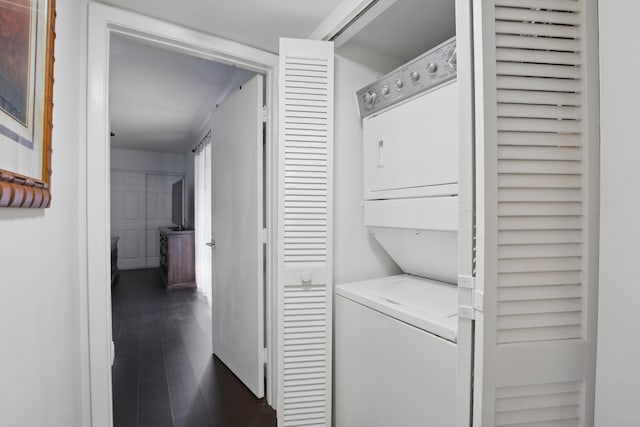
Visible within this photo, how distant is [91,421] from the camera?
4.71ft

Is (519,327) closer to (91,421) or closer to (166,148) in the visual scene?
(91,421)

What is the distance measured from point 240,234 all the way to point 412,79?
1575mm

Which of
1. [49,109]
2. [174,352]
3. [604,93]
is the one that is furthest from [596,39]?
[174,352]

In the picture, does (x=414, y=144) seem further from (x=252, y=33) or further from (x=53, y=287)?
(x=53, y=287)

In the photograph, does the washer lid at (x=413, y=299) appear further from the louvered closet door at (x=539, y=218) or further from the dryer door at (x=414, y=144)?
the dryer door at (x=414, y=144)

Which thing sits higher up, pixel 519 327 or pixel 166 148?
pixel 166 148

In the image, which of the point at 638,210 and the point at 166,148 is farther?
the point at 166,148

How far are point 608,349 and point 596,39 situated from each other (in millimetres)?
822

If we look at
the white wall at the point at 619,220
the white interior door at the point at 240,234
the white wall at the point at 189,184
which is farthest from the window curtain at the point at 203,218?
the white wall at the point at 619,220

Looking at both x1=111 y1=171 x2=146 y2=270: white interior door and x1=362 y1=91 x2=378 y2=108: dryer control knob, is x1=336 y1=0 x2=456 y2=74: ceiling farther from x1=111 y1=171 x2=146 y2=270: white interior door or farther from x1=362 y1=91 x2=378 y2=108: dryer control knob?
x1=111 y1=171 x2=146 y2=270: white interior door

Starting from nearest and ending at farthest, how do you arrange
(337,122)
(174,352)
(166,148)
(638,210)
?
(638,210) → (337,122) → (174,352) → (166,148)

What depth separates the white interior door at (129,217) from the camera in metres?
6.23

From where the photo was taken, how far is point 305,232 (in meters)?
1.65

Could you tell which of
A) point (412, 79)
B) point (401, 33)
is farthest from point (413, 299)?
point (401, 33)
